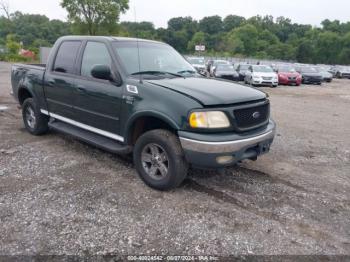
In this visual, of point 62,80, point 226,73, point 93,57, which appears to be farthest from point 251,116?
point 226,73

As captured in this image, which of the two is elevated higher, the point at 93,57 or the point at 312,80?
the point at 93,57

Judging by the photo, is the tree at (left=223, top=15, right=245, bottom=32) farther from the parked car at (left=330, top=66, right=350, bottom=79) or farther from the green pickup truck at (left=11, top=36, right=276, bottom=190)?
the green pickup truck at (left=11, top=36, right=276, bottom=190)

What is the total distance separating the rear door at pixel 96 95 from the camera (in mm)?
4367

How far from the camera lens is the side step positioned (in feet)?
14.3

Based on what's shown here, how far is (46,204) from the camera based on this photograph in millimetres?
3691

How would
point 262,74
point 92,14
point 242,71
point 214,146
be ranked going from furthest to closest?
1. point 92,14
2. point 242,71
3. point 262,74
4. point 214,146

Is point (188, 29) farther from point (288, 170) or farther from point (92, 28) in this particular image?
point (288, 170)

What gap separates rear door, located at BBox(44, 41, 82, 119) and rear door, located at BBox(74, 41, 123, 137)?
7.3 inches

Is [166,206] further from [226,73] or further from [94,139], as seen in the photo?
[226,73]

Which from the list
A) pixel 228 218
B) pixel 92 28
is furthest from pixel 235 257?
pixel 92 28

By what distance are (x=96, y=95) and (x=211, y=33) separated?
120606 mm

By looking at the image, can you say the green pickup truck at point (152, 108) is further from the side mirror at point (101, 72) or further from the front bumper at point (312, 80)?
the front bumper at point (312, 80)

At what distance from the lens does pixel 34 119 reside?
20.2 ft

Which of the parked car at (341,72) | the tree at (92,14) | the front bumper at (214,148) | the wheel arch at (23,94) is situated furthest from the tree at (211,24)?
the front bumper at (214,148)
